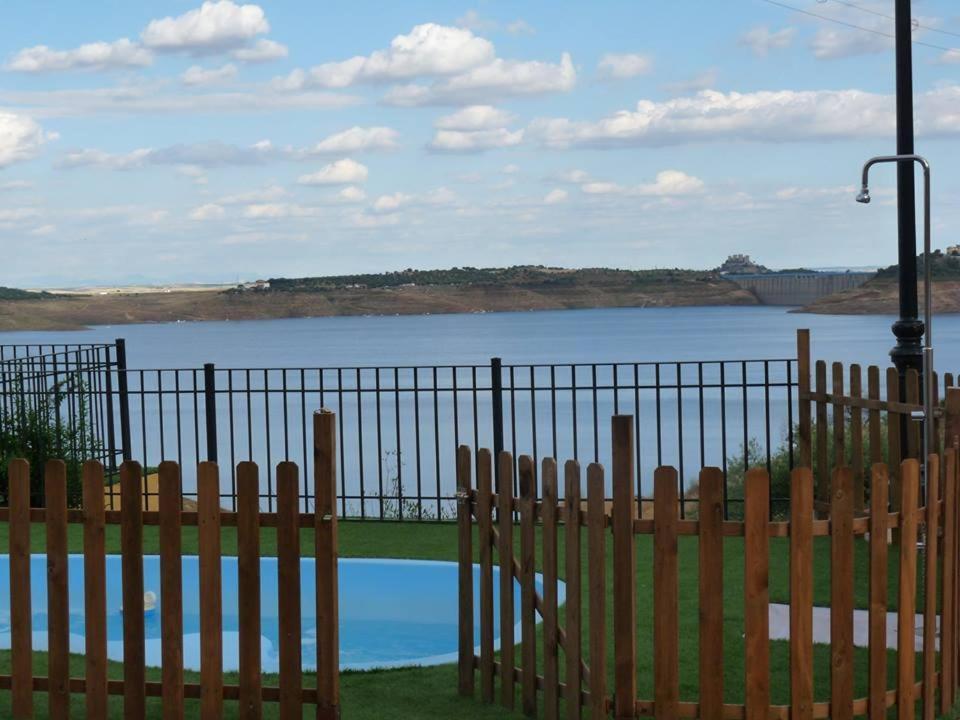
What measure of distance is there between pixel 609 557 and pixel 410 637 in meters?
1.74

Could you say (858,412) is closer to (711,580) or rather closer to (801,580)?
(801,580)

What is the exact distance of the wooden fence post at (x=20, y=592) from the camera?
18.7 ft

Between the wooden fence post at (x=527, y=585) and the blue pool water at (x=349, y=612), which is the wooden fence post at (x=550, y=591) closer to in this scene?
the wooden fence post at (x=527, y=585)

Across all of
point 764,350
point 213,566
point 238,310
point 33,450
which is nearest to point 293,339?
point 764,350

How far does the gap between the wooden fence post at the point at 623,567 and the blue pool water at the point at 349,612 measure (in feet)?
10.5

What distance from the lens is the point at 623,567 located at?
5.19 metres

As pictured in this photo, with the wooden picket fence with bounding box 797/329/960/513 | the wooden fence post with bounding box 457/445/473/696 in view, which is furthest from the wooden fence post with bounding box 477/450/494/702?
the wooden picket fence with bounding box 797/329/960/513

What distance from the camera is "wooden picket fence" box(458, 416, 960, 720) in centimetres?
505

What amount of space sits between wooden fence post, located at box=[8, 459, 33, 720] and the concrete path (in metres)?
4.06

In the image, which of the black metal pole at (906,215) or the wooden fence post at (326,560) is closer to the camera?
the wooden fence post at (326,560)

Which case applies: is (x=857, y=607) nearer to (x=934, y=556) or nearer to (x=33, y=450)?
(x=934, y=556)

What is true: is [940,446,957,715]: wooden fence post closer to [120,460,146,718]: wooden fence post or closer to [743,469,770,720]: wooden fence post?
[743,469,770,720]: wooden fence post

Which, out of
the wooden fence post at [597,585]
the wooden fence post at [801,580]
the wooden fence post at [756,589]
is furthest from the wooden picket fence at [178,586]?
the wooden fence post at [801,580]

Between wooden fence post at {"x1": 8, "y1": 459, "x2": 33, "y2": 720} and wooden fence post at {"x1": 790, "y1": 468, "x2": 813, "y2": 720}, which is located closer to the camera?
wooden fence post at {"x1": 790, "y1": 468, "x2": 813, "y2": 720}
